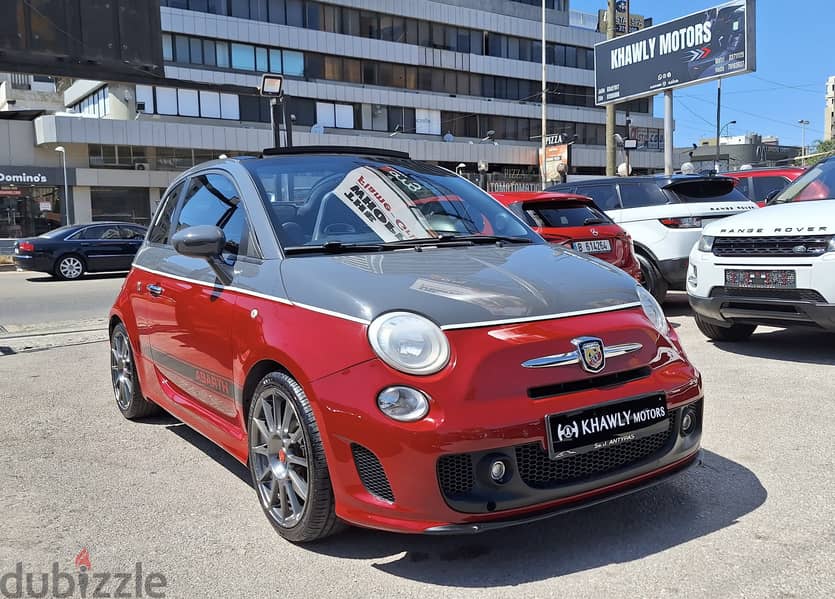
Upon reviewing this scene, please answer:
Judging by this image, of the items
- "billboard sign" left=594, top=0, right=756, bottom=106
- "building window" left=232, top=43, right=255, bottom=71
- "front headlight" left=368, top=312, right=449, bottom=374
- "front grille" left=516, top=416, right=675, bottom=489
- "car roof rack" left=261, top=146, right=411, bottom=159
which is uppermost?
"building window" left=232, top=43, right=255, bottom=71

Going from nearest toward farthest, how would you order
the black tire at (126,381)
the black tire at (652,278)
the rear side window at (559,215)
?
1. the black tire at (126,381)
2. the rear side window at (559,215)
3. the black tire at (652,278)

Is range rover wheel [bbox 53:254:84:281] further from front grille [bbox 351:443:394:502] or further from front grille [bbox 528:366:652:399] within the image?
front grille [bbox 528:366:652:399]

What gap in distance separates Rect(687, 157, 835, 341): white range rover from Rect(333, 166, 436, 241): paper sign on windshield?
3.50 m

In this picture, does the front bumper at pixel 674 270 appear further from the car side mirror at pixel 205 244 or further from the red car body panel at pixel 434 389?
the car side mirror at pixel 205 244

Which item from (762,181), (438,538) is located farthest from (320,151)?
(762,181)

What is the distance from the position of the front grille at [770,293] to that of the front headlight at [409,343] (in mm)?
4251

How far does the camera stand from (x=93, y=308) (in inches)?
475

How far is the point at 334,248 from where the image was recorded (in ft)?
11.5

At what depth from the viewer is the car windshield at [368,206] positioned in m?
3.65

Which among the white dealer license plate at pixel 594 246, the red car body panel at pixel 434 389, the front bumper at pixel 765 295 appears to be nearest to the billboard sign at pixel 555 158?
the white dealer license plate at pixel 594 246

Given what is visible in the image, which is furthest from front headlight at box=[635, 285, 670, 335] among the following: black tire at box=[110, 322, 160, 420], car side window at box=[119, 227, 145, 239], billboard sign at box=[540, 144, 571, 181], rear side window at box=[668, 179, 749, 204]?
billboard sign at box=[540, 144, 571, 181]

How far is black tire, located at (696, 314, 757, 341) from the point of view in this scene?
7.06 meters

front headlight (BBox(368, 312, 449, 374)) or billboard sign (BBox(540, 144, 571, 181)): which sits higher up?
billboard sign (BBox(540, 144, 571, 181))

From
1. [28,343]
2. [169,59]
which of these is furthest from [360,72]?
[28,343]
